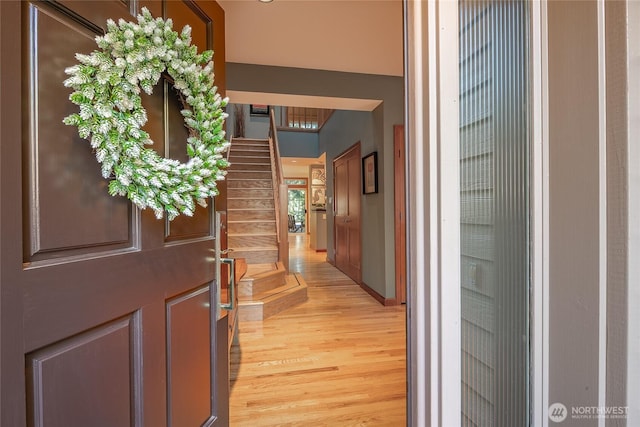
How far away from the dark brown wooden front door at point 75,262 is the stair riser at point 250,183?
4129 mm

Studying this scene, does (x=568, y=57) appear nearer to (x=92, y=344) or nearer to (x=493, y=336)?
(x=493, y=336)

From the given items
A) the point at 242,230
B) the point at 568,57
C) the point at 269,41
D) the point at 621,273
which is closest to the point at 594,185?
the point at 621,273

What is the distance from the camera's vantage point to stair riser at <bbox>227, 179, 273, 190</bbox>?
517cm

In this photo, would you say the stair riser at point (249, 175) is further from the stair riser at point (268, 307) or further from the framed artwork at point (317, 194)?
the framed artwork at point (317, 194)

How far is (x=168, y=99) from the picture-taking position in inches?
41.9

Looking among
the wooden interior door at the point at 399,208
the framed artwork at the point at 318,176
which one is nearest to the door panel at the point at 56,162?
the wooden interior door at the point at 399,208

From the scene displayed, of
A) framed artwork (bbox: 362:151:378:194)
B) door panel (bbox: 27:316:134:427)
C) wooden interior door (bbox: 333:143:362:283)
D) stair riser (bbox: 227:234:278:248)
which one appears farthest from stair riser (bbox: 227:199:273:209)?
door panel (bbox: 27:316:134:427)

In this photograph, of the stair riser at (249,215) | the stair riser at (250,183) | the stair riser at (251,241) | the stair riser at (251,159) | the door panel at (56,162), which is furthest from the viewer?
the stair riser at (251,159)

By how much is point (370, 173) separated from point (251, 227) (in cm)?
191

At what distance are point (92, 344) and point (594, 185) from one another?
1.25 metres

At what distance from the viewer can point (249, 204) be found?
4.84m

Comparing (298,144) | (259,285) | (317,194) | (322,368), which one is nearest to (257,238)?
(259,285)

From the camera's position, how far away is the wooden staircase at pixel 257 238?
10.4ft

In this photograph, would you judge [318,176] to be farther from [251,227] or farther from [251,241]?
[251,241]
